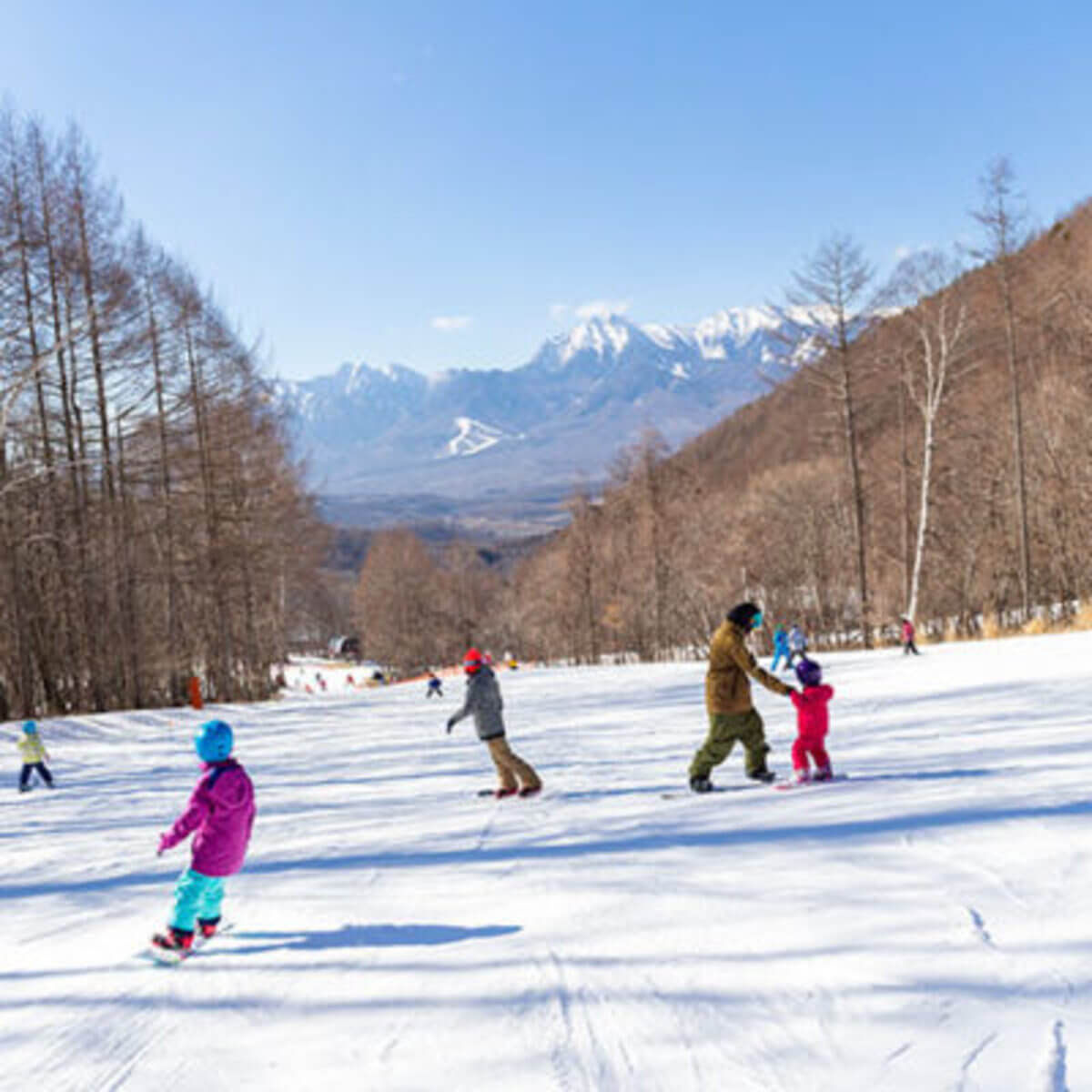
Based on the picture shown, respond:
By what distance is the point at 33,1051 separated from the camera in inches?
138

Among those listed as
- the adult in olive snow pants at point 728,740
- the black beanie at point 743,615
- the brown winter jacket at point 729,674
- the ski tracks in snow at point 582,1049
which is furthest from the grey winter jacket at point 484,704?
the ski tracks in snow at point 582,1049

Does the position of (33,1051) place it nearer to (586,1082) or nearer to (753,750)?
(586,1082)

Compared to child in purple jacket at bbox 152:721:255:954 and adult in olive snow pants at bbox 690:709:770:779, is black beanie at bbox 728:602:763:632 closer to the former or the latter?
adult in olive snow pants at bbox 690:709:770:779

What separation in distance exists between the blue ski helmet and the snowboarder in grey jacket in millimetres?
3394

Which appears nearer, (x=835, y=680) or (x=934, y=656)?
(x=835, y=680)

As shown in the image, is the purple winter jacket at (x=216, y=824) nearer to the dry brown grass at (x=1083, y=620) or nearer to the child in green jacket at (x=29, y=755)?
the child in green jacket at (x=29, y=755)

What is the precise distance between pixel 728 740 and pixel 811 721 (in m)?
Result: 0.71

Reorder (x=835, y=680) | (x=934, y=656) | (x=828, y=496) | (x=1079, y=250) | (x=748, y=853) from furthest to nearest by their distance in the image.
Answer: (x=828, y=496)
(x=1079, y=250)
(x=934, y=656)
(x=835, y=680)
(x=748, y=853)

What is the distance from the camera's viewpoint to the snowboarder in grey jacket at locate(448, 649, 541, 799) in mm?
7922

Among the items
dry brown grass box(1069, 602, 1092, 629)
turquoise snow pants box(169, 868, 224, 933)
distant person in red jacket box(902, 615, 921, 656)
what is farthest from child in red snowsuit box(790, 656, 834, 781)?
dry brown grass box(1069, 602, 1092, 629)

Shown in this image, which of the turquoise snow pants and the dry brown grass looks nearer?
the turquoise snow pants

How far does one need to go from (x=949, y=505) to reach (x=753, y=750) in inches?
1238

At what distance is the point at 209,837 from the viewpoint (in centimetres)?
447

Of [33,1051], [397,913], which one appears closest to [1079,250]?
[397,913]
